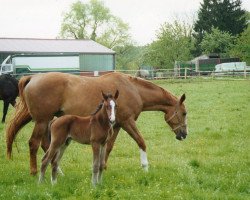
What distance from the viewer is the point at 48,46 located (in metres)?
59.2

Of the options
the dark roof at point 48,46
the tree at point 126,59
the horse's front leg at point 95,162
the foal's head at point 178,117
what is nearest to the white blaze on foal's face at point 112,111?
the horse's front leg at point 95,162

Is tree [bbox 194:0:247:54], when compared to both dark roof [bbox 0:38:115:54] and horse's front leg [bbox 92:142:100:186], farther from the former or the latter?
horse's front leg [bbox 92:142:100:186]

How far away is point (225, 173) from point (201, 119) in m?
8.91

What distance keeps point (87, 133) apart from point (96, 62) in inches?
2002

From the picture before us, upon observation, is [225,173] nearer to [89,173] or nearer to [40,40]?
[89,173]

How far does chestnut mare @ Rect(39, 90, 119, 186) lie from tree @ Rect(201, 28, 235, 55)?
2394 inches

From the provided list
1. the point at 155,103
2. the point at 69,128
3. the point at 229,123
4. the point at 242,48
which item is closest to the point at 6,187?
the point at 69,128

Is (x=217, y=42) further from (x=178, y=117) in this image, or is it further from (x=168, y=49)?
(x=178, y=117)

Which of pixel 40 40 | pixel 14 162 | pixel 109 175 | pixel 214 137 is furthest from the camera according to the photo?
pixel 40 40

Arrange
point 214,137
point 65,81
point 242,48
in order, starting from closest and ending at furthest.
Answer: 1. point 65,81
2. point 214,137
3. point 242,48

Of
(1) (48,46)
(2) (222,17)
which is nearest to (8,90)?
(1) (48,46)

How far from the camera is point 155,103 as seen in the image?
10.1 m

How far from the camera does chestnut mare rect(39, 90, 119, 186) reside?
748cm

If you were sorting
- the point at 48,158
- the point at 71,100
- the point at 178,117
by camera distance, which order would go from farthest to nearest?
the point at 178,117, the point at 71,100, the point at 48,158
